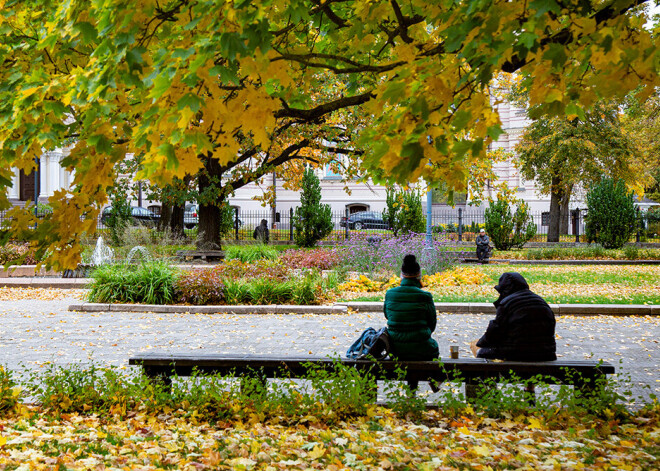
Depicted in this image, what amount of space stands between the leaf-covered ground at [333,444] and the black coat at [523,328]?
0.66m

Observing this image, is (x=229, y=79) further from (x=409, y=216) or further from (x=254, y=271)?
(x=409, y=216)

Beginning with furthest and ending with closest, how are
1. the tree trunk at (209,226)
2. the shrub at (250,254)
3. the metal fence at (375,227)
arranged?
the metal fence at (375,227) → the tree trunk at (209,226) → the shrub at (250,254)

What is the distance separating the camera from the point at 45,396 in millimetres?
5008

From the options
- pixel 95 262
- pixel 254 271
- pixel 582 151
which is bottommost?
pixel 95 262

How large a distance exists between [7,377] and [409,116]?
421 centimetres

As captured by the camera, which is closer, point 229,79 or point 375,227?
point 229,79

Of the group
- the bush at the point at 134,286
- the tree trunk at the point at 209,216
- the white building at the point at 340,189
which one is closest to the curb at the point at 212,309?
the bush at the point at 134,286

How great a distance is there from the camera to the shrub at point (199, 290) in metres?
11.5

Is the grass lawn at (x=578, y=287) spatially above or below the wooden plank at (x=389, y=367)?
below

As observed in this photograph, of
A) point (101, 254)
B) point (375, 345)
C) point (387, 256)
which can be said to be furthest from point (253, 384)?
point (101, 254)

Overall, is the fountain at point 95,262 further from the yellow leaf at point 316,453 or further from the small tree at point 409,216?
the small tree at point 409,216

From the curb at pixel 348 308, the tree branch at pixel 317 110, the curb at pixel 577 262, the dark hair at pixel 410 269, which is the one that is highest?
the tree branch at pixel 317 110

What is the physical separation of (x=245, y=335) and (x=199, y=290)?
123 inches

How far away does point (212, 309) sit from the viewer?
11.0 m
